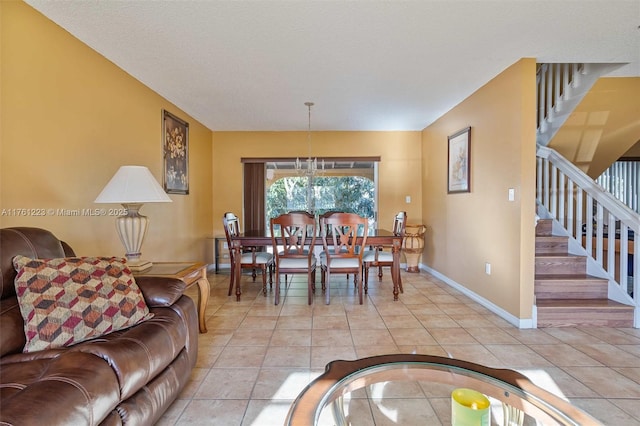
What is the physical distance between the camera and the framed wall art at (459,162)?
Result: 11.7 feet

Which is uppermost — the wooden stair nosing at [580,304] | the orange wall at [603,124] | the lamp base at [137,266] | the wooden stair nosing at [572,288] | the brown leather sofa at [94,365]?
the orange wall at [603,124]

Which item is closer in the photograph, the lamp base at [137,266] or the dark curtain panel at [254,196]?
the lamp base at [137,266]

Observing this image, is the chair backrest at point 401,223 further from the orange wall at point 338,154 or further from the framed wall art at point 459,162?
the orange wall at point 338,154

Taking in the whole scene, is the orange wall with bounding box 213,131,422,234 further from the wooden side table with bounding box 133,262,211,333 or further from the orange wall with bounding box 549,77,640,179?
the wooden side table with bounding box 133,262,211,333

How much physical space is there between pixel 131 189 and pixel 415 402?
222 cm

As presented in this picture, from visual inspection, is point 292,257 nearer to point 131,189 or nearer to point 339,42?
point 131,189

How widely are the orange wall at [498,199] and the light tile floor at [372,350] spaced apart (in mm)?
355

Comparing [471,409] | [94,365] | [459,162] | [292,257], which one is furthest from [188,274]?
[459,162]

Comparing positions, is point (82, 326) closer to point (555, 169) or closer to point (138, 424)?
point (138, 424)

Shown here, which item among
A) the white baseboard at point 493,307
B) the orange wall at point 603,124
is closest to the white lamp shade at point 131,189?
the white baseboard at point 493,307

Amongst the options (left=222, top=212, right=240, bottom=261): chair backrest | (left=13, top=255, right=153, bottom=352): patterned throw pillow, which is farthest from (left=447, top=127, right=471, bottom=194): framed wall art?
(left=13, top=255, right=153, bottom=352): patterned throw pillow

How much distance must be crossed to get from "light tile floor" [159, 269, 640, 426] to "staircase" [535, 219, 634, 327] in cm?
10

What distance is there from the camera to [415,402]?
1.59m

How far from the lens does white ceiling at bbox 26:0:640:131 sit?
2.00 m
